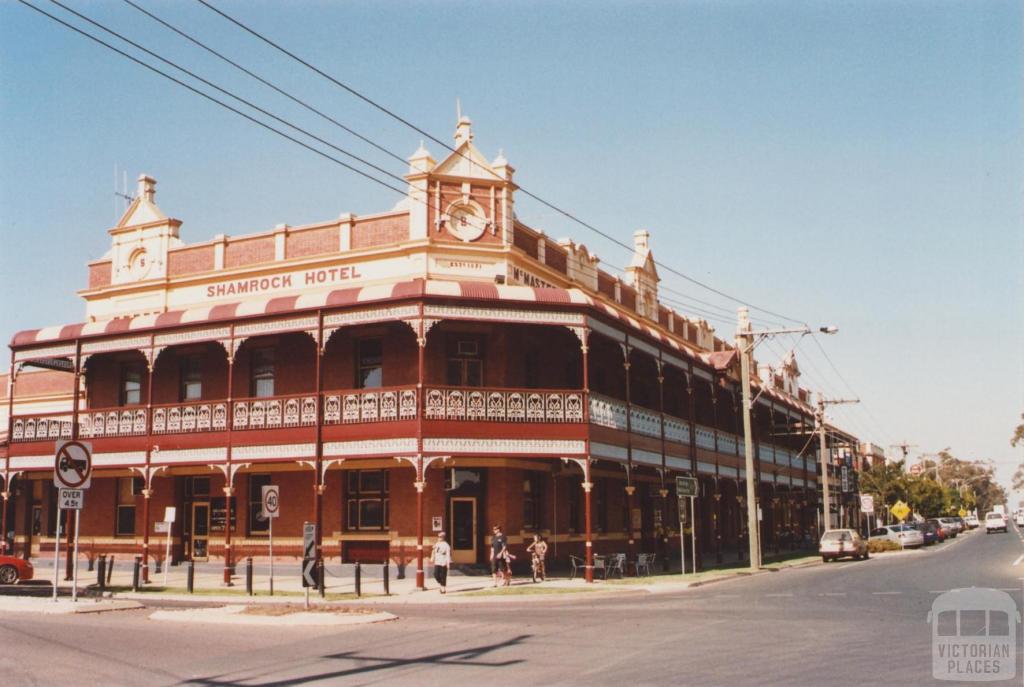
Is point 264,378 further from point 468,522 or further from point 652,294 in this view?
point 652,294

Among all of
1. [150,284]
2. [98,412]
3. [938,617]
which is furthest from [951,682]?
[150,284]

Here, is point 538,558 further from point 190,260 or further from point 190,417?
point 190,260

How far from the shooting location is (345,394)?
25.8 meters

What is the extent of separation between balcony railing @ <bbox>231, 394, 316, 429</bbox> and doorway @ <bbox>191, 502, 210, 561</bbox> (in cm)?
484

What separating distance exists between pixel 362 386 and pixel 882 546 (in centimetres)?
3113

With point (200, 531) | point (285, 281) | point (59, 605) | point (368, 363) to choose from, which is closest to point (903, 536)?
point (368, 363)

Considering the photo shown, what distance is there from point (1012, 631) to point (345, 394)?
1713 cm

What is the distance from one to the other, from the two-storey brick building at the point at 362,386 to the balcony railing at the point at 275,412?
6 centimetres

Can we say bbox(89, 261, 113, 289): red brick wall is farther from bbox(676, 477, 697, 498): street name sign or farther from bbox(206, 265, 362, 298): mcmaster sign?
bbox(676, 477, 697, 498): street name sign

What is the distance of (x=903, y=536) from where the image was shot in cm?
5050

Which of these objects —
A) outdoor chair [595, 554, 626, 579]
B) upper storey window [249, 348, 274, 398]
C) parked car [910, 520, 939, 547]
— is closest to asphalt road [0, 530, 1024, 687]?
outdoor chair [595, 554, 626, 579]

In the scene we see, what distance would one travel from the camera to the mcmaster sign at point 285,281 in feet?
94.8

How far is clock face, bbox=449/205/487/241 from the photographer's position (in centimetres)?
2822

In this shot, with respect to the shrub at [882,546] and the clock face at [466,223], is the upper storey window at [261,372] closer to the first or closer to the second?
the clock face at [466,223]
